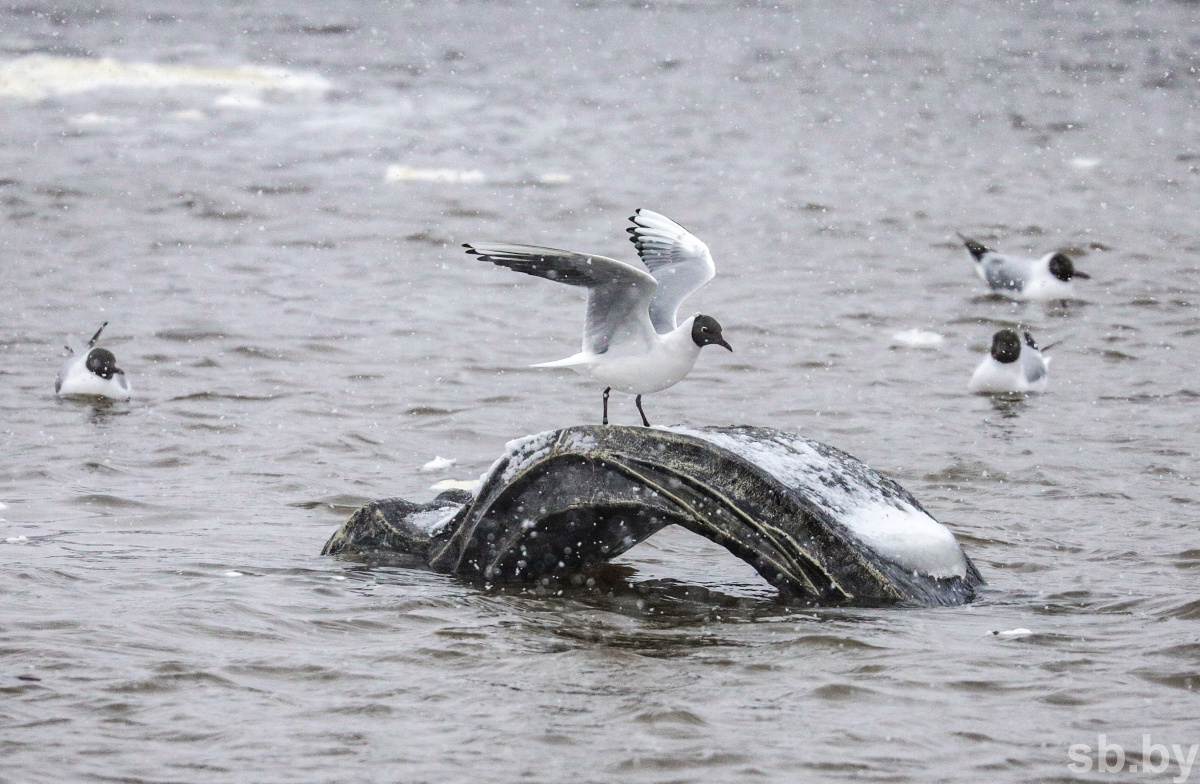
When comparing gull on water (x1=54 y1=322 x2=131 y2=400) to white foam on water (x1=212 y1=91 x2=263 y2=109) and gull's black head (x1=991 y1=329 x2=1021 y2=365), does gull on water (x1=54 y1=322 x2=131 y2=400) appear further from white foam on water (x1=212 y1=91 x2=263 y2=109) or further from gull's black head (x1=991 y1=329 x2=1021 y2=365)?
white foam on water (x1=212 y1=91 x2=263 y2=109)

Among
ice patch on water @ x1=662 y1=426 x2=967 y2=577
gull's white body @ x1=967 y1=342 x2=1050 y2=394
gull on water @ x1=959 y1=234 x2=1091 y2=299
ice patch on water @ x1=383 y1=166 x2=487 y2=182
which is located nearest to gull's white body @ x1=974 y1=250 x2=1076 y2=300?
gull on water @ x1=959 y1=234 x2=1091 y2=299

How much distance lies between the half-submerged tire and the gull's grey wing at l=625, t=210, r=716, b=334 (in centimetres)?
107

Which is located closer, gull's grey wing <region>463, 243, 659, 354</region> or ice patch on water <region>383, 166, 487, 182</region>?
gull's grey wing <region>463, 243, 659, 354</region>

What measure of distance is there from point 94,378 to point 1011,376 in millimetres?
6894

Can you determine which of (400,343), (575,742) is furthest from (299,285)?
(575,742)

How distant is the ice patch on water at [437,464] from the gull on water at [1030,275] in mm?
7649

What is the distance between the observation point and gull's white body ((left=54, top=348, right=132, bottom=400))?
11461mm

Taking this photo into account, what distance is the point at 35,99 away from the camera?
2233 centimetres

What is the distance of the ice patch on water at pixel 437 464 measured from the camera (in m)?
9.77

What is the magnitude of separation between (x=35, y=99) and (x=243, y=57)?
3.39 meters

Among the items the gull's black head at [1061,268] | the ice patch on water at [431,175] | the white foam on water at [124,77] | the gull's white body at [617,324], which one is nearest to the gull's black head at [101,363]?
the gull's white body at [617,324]

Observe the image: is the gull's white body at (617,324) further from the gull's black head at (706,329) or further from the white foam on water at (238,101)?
the white foam on water at (238,101)

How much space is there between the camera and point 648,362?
22.9ft

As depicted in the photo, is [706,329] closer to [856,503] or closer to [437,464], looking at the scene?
[856,503]
